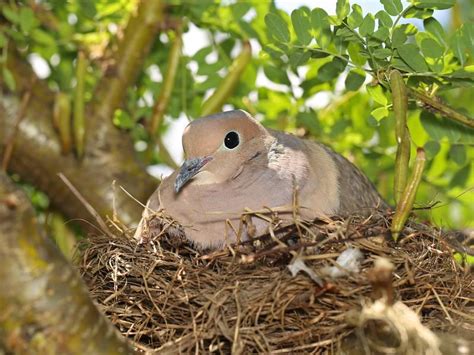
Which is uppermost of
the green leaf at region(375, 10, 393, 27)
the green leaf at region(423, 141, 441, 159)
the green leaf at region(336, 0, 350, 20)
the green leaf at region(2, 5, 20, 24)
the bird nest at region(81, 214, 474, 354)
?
the green leaf at region(2, 5, 20, 24)

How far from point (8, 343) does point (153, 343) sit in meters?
0.83

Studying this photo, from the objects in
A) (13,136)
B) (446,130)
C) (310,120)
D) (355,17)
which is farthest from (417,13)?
(13,136)

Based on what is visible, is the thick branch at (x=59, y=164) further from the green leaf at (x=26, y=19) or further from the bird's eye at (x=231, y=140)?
the bird's eye at (x=231, y=140)

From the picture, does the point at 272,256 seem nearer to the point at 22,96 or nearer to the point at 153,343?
the point at 153,343

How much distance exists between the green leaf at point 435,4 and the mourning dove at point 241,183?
734 millimetres

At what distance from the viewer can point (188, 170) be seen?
3.06 meters

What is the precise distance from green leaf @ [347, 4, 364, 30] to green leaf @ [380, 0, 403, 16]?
89mm

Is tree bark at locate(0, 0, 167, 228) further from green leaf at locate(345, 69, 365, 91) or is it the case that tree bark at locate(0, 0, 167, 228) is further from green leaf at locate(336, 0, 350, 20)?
green leaf at locate(336, 0, 350, 20)

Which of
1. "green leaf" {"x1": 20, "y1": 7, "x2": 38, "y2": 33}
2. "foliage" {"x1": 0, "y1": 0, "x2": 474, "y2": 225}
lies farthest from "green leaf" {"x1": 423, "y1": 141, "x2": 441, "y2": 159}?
"green leaf" {"x1": 20, "y1": 7, "x2": 38, "y2": 33}

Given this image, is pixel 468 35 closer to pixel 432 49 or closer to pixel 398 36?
pixel 432 49

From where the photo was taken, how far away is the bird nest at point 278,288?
7.89ft

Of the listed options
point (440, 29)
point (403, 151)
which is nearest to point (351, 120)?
point (440, 29)

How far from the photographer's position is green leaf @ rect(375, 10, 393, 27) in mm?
2666

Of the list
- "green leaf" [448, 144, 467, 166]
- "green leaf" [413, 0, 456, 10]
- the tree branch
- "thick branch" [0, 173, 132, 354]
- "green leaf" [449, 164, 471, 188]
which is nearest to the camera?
"thick branch" [0, 173, 132, 354]
